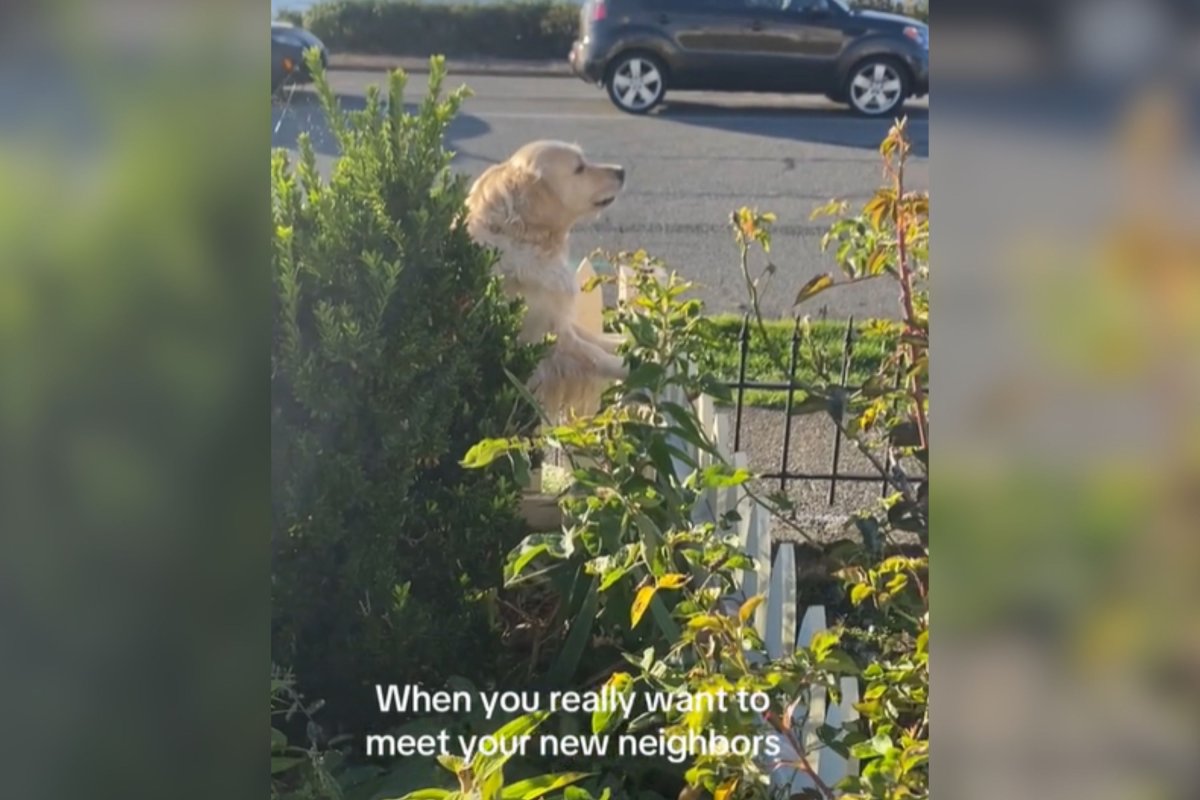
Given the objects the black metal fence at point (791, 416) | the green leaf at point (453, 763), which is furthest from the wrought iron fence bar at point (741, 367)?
the green leaf at point (453, 763)

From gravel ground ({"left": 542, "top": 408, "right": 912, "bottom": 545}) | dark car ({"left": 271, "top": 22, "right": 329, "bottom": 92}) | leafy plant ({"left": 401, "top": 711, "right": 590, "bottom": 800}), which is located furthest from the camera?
gravel ground ({"left": 542, "top": 408, "right": 912, "bottom": 545})

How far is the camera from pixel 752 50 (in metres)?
2.29

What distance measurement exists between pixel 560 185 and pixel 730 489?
661 millimetres

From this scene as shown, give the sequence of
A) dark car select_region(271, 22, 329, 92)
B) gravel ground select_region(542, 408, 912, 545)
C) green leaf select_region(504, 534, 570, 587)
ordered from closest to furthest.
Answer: dark car select_region(271, 22, 329, 92) < green leaf select_region(504, 534, 570, 587) < gravel ground select_region(542, 408, 912, 545)

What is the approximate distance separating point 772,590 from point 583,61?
0.99 metres

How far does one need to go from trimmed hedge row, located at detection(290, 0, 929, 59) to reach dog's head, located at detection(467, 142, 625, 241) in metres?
0.16

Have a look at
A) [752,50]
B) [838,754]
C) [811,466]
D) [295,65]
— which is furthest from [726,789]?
[295,65]

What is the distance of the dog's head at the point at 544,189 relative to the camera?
7.47 ft

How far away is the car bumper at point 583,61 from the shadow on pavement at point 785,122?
5.2 inches

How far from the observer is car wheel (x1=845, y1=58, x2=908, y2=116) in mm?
2252
